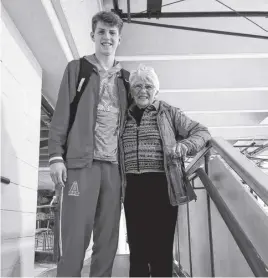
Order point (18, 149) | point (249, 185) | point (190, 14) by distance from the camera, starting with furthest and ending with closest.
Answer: point (190, 14)
point (18, 149)
point (249, 185)

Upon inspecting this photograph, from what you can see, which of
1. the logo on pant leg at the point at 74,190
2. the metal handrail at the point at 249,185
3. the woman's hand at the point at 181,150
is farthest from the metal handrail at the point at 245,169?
the logo on pant leg at the point at 74,190

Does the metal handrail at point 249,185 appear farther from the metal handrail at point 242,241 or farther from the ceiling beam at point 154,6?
the ceiling beam at point 154,6

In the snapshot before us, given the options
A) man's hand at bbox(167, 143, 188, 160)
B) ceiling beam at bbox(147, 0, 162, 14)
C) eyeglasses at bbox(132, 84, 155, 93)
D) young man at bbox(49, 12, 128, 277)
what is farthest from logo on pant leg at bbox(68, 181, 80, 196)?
ceiling beam at bbox(147, 0, 162, 14)

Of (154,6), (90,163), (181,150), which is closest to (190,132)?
(181,150)

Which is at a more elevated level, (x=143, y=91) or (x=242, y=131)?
(x=242, y=131)

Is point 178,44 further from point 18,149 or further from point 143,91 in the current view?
point 143,91

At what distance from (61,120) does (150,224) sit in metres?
0.64

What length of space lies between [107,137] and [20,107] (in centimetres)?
130

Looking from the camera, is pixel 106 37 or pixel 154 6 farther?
pixel 154 6

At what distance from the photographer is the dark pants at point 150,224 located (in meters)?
1.70

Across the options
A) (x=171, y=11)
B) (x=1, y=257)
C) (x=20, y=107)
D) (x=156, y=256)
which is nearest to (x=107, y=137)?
(x=156, y=256)

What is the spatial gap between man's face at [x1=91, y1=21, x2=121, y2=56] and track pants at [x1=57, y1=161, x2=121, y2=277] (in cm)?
56

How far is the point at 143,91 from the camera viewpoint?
70.8 inches

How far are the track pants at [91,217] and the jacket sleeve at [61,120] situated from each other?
0.12 metres
